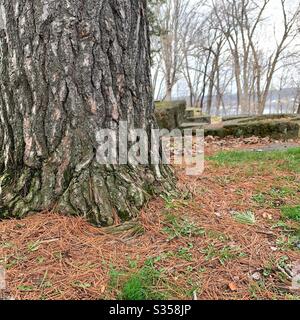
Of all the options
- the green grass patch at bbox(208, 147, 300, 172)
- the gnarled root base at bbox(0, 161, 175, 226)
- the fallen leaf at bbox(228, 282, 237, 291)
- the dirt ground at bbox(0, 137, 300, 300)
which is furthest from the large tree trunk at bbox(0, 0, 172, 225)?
the green grass patch at bbox(208, 147, 300, 172)

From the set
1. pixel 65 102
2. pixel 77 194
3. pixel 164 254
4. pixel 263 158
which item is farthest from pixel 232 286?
pixel 263 158

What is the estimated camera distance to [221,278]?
1342 millimetres

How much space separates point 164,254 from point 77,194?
0.56m

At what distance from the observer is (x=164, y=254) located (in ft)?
4.85

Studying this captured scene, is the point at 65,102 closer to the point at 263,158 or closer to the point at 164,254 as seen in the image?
the point at 164,254

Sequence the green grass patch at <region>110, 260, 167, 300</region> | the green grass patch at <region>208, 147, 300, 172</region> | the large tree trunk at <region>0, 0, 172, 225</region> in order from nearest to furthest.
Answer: the green grass patch at <region>110, 260, 167, 300</region>, the large tree trunk at <region>0, 0, 172, 225</region>, the green grass patch at <region>208, 147, 300, 172</region>

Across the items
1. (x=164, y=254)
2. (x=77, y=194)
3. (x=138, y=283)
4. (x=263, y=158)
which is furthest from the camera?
(x=263, y=158)

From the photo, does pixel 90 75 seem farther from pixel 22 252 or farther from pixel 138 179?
pixel 22 252

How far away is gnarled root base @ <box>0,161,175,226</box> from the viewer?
1.65 meters

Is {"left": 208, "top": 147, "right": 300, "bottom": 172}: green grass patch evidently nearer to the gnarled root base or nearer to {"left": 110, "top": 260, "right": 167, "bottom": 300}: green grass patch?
the gnarled root base

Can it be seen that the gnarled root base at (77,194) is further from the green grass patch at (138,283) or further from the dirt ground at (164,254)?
the green grass patch at (138,283)

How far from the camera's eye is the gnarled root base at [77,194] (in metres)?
1.65

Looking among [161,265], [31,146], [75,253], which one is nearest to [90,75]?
[31,146]

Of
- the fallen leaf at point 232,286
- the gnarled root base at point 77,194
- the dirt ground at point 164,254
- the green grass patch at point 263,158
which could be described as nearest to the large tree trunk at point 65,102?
the gnarled root base at point 77,194
